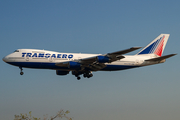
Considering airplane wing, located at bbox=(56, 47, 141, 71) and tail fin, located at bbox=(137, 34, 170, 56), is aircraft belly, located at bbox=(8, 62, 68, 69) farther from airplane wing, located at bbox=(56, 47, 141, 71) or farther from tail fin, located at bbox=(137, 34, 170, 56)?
tail fin, located at bbox=(137, 34, 170, 56)

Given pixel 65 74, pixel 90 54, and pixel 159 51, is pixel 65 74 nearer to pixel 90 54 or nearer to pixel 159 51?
pixel 90 54

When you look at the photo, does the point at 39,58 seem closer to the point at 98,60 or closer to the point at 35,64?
Answer: the point at 35,64

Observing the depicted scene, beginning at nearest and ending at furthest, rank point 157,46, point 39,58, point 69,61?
1. point 69,61
2. point 39,58
3. point 157,46

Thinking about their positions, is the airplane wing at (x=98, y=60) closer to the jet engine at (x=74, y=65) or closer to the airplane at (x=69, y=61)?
the airplane at (x=69, y=61)

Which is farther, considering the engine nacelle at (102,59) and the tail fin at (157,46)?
the tail fin at (157,46)

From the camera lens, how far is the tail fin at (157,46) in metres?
57.5

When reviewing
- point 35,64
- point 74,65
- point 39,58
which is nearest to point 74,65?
point 74,65

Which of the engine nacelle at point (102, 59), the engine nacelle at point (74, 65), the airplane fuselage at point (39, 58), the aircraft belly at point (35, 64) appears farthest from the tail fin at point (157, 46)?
the aircraft belly at point (35, 64)

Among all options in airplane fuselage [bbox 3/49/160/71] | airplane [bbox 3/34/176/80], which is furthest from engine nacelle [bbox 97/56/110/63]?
airplane fuselage [bbox 3/49/160/71]

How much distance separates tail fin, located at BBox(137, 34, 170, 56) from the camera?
189 ft

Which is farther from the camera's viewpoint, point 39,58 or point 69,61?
point 39,58

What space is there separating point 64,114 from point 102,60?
2225 cm

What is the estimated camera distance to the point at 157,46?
5825 cm

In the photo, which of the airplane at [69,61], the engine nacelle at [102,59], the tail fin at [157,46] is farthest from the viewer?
the tail fin at [157,46]
